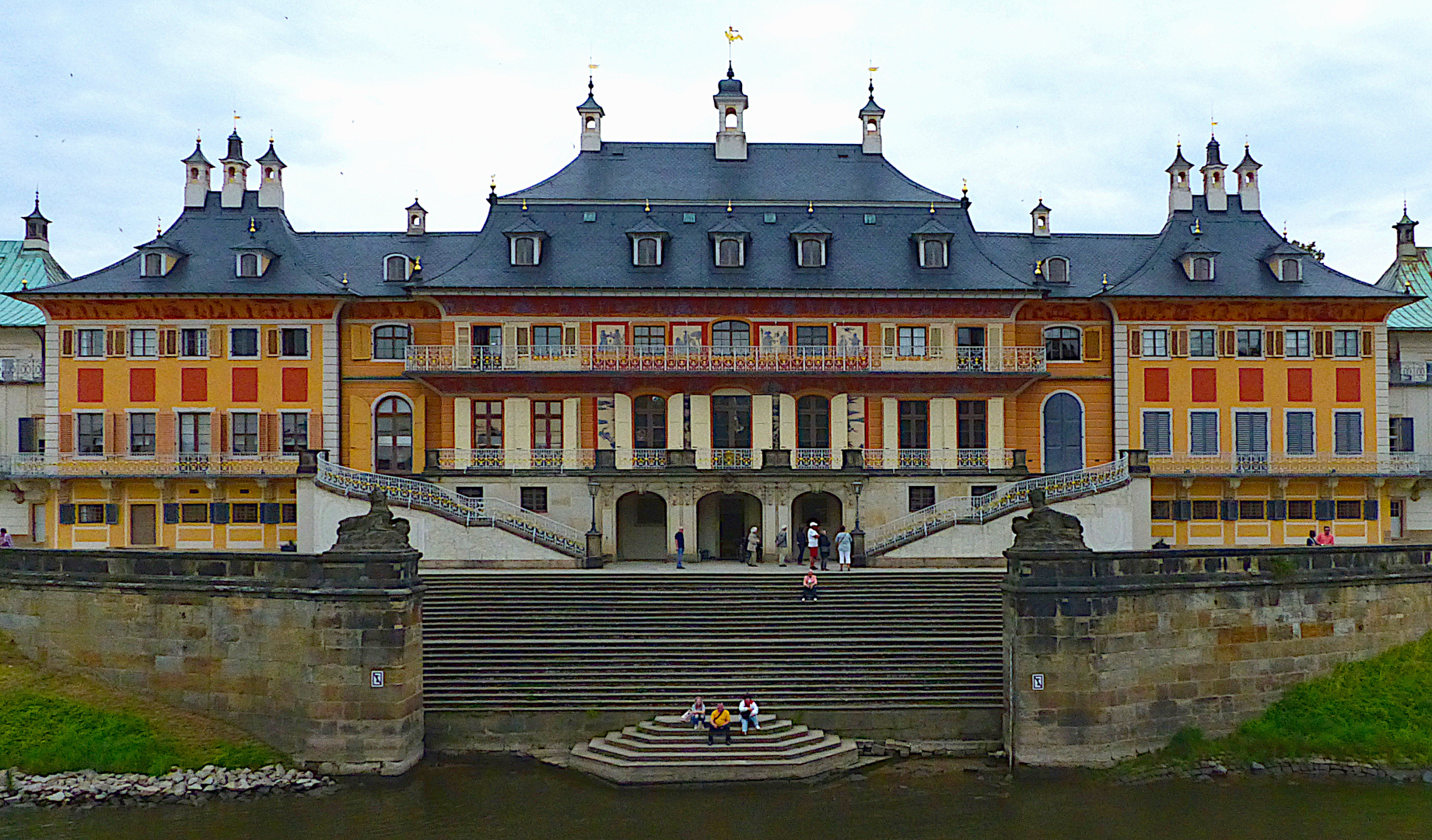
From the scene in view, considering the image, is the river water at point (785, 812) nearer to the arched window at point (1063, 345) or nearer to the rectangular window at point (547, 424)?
the rectangular window at point (547, 424)

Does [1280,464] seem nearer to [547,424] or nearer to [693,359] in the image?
[693,359]

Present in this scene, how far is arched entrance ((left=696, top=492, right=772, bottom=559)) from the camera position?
4519 cm

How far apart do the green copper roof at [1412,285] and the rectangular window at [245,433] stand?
47337mm

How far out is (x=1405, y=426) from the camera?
179 ft

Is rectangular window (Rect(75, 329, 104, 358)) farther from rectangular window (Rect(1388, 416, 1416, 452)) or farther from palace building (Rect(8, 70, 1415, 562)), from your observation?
rectangular window (Rect(1388, 416, 1416, 452))

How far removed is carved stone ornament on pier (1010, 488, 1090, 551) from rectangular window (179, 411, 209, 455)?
31269 millimetres

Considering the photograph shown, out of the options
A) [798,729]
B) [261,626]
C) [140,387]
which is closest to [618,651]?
[798,729]

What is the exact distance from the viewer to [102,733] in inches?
1137

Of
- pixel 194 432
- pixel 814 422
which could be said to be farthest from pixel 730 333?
pixel 194 432

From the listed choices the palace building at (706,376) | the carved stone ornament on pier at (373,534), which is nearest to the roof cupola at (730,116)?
the palace building at (706,376)

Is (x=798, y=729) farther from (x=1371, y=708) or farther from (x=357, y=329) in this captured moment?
(x=357, y=329)

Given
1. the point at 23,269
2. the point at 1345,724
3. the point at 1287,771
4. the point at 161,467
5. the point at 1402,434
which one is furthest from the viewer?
the point at 23,269

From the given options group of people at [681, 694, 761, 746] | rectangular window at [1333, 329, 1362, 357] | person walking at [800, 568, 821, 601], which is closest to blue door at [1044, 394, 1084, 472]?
rectangular window at [1333, 329, 1362, 357]

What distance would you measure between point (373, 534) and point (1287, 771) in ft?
70.4
